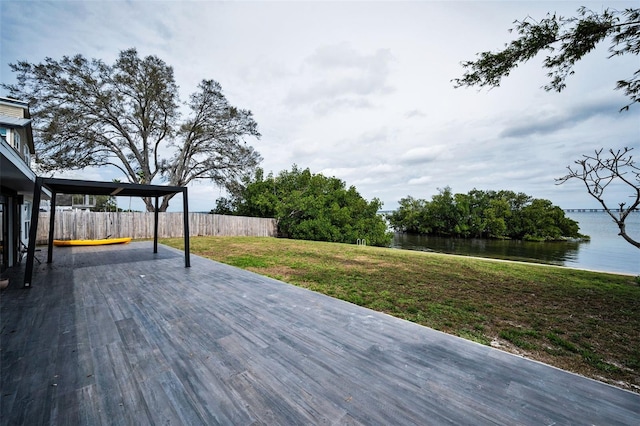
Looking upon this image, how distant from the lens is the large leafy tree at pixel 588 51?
11.9 ft

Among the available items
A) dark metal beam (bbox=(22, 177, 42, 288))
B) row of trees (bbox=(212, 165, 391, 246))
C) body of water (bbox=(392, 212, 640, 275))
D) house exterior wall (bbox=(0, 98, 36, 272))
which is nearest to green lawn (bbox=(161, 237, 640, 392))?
dark metal beam (bbox=(22, 177, 42, 288))

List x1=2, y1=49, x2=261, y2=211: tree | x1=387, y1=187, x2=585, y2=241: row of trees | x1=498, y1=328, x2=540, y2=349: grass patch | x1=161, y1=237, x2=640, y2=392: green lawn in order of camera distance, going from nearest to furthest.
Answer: x1=161, y1=237, x2=640, y2=392: green lawn, x1=498, y1=328, x2=540, y2=349: grass patch, x1=2, y1=49, x2=261, y2=211: tree, x1=387, y1=187, x2=585, y2=241: row of trees

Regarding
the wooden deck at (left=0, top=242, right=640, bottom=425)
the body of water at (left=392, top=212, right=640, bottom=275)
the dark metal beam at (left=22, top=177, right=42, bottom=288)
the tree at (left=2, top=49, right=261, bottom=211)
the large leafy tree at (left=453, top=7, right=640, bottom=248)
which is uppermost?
the tree at (left=2, top=49, right=261, bottom=211)

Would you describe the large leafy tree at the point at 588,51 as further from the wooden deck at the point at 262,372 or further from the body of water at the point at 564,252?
the body of water at the point at 564,252

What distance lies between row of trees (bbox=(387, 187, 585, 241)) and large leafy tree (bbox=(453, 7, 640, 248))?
123 feet

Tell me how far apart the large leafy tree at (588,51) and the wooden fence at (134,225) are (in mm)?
14990

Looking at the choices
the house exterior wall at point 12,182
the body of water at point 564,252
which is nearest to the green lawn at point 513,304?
the house exterior wall at point 12,182

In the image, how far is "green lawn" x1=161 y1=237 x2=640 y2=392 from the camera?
8.01 ft

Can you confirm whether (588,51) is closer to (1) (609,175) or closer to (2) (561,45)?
(2) (561,45)

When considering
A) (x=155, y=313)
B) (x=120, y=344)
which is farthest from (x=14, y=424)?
(x=155, y=313)

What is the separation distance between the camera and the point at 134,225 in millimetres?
12656

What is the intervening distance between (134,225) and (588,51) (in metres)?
16.8

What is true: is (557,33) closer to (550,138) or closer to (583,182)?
(583,182)

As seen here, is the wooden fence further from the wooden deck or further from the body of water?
the body of water
